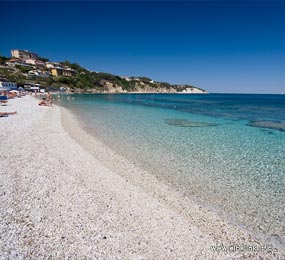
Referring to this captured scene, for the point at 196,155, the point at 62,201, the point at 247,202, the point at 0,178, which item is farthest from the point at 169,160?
the point at 0,178

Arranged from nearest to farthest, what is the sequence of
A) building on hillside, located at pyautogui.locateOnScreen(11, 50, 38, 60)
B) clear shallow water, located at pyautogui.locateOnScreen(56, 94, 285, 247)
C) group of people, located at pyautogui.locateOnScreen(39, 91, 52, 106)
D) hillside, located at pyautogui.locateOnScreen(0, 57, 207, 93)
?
clear shallow water, located at pyautogui.locateOnScreen(56, 94, 285, 247), group of people, located at pyautogui.locateOnScreen(39, 91, 52, 106), hillside, located at pyautogui.locateOnScreen(0, 57, 207, 93), building on hillside, located at pyautogui.locateOnScreen(11, 50, 38, 60)

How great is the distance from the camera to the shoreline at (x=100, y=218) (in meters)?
3.20

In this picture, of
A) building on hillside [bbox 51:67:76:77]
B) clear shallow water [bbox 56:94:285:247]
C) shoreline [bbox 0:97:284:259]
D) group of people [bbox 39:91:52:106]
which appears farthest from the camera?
building on hillside [bbox 51:67:76:77]

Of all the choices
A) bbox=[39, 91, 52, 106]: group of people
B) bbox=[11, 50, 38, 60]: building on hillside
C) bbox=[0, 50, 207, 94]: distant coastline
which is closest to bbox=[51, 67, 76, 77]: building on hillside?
bbox=[0, 50, 207, 94]: distant coastline

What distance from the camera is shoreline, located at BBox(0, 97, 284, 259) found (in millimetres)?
3197

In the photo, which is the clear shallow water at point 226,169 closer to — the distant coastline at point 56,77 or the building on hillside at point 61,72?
the distant coastline at point 56,77

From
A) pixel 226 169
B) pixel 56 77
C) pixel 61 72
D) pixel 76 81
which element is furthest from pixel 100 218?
pixel 61 72

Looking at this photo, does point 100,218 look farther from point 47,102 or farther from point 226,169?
point 47,102

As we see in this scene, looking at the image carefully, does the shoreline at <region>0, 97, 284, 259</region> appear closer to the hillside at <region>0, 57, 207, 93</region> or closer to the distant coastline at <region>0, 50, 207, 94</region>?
the distant coastline at <region>0, 50, 207, 94</region>

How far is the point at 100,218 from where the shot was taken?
13.0 ft

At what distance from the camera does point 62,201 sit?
14.6 ft

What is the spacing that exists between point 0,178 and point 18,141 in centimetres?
435

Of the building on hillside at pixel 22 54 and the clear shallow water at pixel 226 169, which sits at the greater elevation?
the building on hillside at pixel 22 54

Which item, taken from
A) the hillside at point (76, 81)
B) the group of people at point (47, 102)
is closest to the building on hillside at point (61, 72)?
the hillside at point (76, 81)
